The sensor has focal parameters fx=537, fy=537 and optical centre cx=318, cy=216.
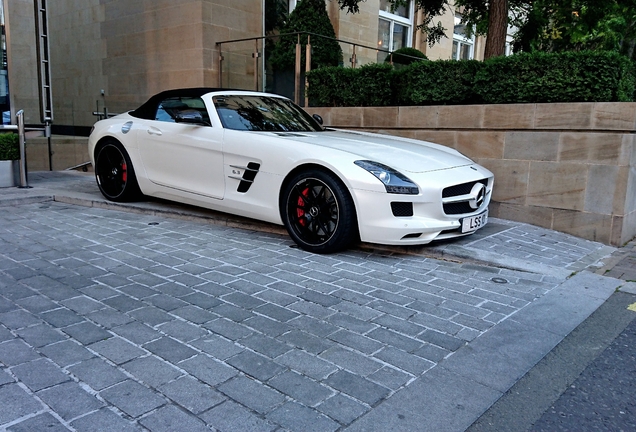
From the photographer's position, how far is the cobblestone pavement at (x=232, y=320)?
2410mm

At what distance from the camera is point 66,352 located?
289 cm

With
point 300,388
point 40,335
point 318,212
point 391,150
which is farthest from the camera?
point 391,150

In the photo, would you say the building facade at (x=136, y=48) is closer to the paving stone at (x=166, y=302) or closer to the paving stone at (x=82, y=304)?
the paving stone at (x=82, y=304)

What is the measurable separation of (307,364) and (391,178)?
2.29m

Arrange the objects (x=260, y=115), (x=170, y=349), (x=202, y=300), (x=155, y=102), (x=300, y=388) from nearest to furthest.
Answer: (x=300, y=388) → (x=170, y=349) → (x=202, y=300) → (x=260, y=115) → (x=155, y=102)

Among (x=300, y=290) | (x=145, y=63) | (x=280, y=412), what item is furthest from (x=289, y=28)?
(x=280, y=412)

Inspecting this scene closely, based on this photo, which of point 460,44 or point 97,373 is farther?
point 460,44

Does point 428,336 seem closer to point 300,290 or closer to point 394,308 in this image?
point 394,308

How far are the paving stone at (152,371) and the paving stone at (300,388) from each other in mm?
505

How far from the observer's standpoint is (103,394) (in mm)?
2463

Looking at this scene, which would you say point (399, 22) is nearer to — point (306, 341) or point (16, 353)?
point (306, 341)

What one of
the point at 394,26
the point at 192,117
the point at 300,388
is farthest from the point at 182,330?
the point at 394,26

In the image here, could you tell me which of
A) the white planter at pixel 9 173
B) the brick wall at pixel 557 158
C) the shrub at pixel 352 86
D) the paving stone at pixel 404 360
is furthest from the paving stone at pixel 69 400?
the white planter at pixel 9 173

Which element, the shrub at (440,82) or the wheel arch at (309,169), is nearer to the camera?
the wheel arch at (309,169)
